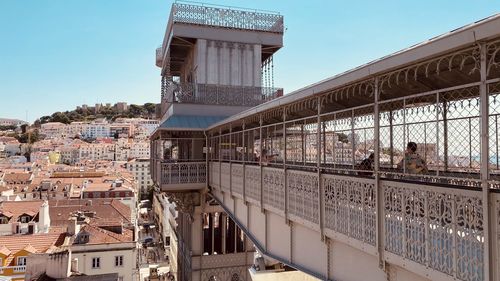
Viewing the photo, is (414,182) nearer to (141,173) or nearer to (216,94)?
(216,94)

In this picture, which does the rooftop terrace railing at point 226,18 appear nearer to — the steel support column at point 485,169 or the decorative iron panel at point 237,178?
the decorative iron panel at point 237,178

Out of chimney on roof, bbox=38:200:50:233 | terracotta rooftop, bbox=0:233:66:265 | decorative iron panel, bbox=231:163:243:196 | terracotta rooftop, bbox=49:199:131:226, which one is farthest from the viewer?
terracotta rooftop, bbox=49:199:131:226

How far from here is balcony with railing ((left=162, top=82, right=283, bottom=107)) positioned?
19188 mm

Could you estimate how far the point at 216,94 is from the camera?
65.2 ft

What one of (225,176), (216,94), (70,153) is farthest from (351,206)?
(70,153)

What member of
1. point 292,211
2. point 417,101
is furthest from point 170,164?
point 417,101

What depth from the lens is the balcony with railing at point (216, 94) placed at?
1919 cm

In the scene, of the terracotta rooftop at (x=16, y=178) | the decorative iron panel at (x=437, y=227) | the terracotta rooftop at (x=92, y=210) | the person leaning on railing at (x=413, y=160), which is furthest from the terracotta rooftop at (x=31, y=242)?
the terracotta rooftop at (x=16, y=178)

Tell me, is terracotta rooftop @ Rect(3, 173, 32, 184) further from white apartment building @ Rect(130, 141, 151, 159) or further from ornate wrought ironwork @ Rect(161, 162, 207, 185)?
white apartment building @ Rect(130, 141, 151, 159)

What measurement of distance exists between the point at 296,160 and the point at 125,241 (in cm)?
A: 2418

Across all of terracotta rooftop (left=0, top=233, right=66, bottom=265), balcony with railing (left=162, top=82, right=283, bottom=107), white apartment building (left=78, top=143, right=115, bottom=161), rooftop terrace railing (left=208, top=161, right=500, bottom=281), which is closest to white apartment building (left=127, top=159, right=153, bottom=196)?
white apartment building (left=78, top=143, right=115, bottom=161)

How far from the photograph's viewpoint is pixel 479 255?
3.62m

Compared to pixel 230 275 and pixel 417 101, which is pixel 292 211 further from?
pixel 230 275

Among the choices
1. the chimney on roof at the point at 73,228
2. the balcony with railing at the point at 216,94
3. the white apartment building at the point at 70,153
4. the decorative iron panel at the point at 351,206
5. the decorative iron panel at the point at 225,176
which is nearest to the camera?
the decorative iron panel at the point at 351,206
